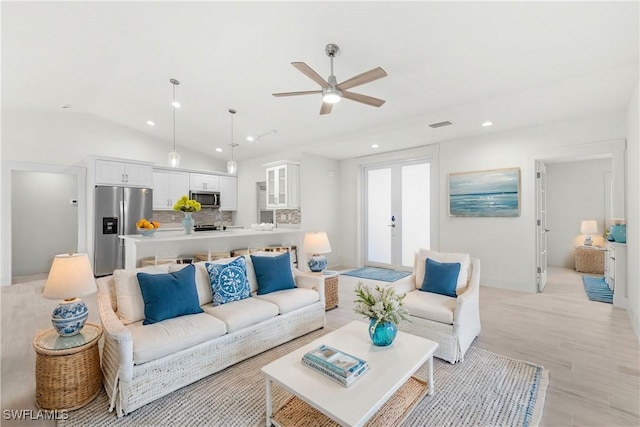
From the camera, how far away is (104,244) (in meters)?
5.65

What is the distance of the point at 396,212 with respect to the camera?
6.49 m

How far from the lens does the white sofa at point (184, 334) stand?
6.36 ft

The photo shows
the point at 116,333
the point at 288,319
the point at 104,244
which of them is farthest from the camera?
the point at 104,244

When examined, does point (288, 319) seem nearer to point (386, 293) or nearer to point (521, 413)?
point (386, 293)

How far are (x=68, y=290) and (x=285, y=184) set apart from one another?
15.1 feet

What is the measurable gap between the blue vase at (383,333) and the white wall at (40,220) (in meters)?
7.64

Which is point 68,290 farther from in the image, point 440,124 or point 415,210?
point 415,210

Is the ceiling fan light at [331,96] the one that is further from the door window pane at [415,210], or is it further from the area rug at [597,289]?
the area rug at [597,289]

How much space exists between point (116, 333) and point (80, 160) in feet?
18.7

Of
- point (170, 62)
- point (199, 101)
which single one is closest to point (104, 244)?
point (199, 101)

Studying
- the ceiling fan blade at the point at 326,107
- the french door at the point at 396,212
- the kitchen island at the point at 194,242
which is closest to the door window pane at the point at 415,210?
the french door at the point at 396,212

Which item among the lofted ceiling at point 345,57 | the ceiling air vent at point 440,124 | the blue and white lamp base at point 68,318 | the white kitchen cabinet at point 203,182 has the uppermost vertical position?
the lofted ceiling at point 345,57

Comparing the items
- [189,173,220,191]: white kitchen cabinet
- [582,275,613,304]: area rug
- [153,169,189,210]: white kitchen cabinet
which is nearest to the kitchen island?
[153,169,189,210]: white kitchen cabinet

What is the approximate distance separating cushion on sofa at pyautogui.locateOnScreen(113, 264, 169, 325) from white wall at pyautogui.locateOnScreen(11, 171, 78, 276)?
19.2 feet
